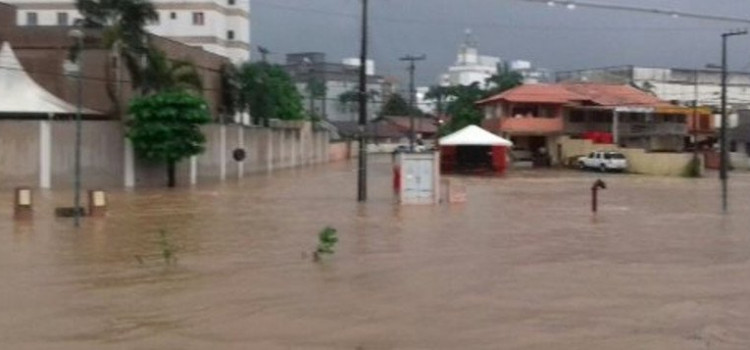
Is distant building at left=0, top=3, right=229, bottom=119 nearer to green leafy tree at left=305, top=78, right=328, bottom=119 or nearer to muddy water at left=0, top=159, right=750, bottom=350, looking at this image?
muddy water at left=0, top=159, right=750, bottom=350

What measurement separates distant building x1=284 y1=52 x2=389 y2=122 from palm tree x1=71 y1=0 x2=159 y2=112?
75016 mm

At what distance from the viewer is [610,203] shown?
3769cm

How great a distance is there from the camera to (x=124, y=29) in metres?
47.9

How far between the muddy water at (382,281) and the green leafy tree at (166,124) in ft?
39.9

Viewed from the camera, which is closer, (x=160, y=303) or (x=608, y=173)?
(x=160, y=303)

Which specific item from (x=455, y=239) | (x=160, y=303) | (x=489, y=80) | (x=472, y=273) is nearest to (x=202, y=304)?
(x=160, y=303)

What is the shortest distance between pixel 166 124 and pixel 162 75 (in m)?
3.56

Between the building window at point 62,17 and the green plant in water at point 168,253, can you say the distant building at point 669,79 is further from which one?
the green plant in water at point 168,253

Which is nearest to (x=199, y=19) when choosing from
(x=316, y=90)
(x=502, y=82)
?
(x=502, y=82)

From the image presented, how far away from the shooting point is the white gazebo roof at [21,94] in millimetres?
45534

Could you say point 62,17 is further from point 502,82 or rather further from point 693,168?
point 693,168

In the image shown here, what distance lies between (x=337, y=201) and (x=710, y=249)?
677 inches

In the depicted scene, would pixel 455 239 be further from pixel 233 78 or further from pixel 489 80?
pixel 489 80

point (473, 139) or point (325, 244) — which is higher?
point (473, 139)
